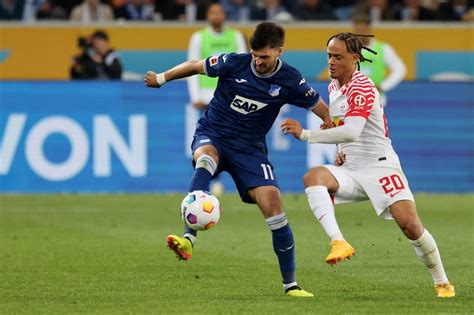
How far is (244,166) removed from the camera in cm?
960

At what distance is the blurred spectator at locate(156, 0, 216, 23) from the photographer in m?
22.0

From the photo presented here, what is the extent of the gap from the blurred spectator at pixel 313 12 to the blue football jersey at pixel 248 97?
12.6 metres

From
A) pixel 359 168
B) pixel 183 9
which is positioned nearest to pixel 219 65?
pixel 359 168

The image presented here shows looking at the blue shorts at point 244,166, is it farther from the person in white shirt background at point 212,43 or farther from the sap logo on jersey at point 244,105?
the person in white shirt background at point 212,43

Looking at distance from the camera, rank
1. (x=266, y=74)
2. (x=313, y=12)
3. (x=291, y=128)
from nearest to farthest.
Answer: (x=291, y=128), (x=266, y=74), (x=313, y=12)

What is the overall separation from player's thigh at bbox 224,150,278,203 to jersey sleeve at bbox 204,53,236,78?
58 centimetres

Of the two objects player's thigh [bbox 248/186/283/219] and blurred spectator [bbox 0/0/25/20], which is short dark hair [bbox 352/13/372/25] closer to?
blurred spectator [bbox 0/0/25/20]

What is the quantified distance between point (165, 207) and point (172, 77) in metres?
7.37

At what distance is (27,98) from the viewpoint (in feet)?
60.9

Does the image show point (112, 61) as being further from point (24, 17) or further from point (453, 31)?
point (453, 31)

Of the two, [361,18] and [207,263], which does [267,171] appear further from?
[361,18]

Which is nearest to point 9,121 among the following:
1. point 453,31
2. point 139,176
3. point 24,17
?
point 139,176

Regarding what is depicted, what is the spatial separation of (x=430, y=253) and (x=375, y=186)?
2.00 feet

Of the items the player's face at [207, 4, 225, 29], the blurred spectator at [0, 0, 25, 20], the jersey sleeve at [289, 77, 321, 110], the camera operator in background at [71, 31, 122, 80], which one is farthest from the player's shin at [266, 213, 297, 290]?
the blurred spectator at [0, 0, 25, 20]
